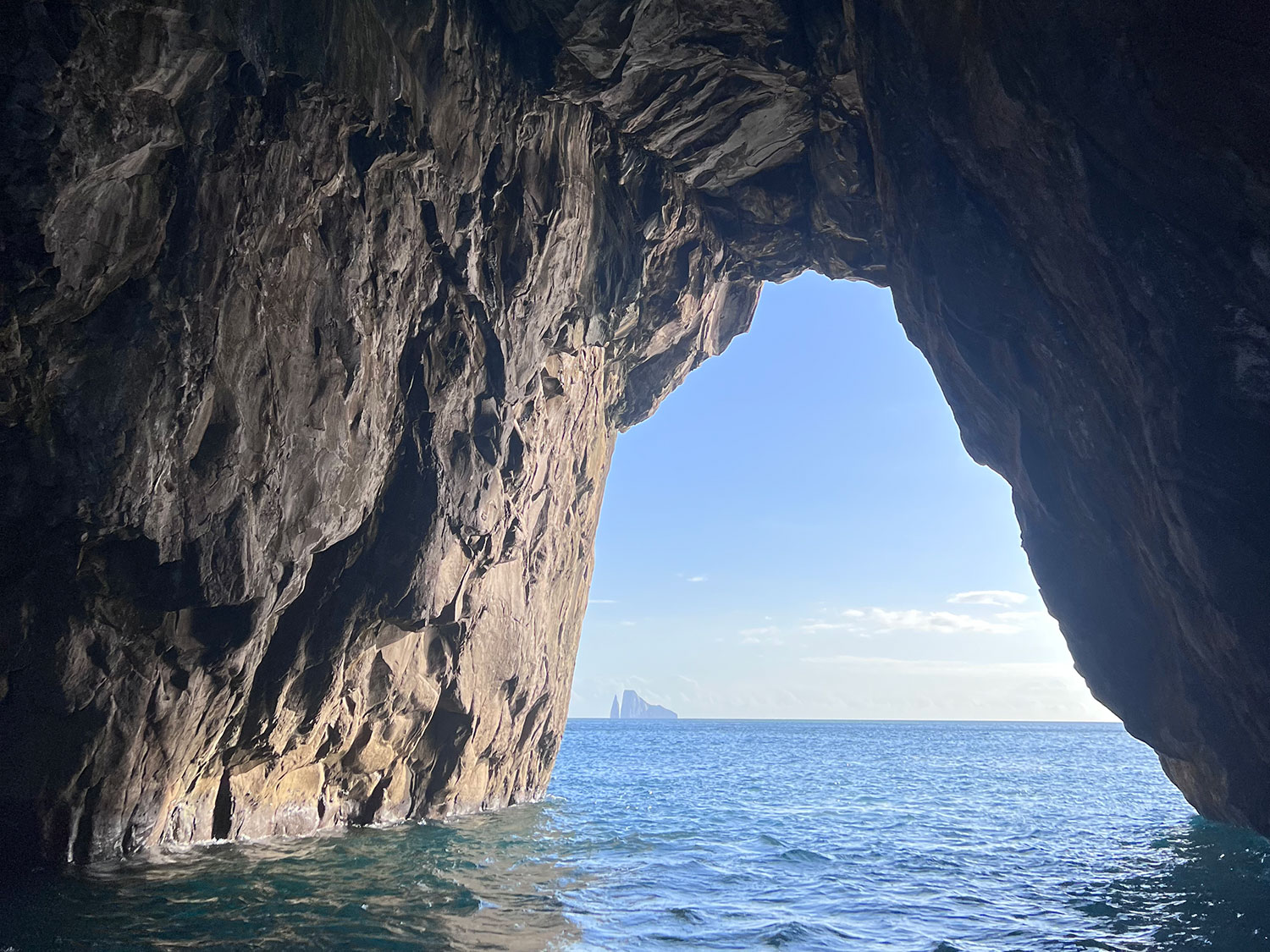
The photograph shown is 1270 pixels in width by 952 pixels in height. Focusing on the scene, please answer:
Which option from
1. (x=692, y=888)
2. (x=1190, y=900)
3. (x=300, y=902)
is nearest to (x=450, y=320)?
(x=300, y=902)

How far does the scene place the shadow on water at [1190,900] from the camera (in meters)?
9.77

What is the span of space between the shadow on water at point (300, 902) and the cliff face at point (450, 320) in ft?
4.25

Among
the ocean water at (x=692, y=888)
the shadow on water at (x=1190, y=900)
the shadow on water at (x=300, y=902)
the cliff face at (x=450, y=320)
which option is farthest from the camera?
the shadow on water at (x=1190, y=900)

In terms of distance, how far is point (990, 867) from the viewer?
611 inches

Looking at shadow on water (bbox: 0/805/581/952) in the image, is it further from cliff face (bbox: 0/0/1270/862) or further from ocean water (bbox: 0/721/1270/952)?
cliff face (bbox: 0/0/1270/862)

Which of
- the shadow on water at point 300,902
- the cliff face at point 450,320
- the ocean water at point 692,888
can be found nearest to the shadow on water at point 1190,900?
the ocean water at point 692,888

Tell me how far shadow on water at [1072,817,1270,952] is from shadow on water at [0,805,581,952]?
7.72 metres

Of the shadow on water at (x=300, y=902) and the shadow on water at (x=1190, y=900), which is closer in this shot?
the shadow on water at (x=300, y=902)

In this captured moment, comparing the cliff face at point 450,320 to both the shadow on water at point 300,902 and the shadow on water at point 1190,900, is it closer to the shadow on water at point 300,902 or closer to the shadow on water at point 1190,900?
the shadow on water at point 1190,900

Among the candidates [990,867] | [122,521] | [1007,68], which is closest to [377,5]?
[122,521]

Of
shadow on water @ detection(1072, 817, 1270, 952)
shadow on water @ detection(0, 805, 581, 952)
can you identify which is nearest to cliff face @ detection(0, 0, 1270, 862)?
shadow on water @ detection(1072, 817, 1270, 952)

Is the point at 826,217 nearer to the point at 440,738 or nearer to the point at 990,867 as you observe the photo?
the point at 990,867

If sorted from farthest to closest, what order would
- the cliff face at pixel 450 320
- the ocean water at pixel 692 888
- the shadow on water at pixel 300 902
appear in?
the ocean water at pixel 692 888
the cliff face at pixel 450 320
the shadow on water at pixel 300 902

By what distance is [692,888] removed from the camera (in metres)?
13.0
